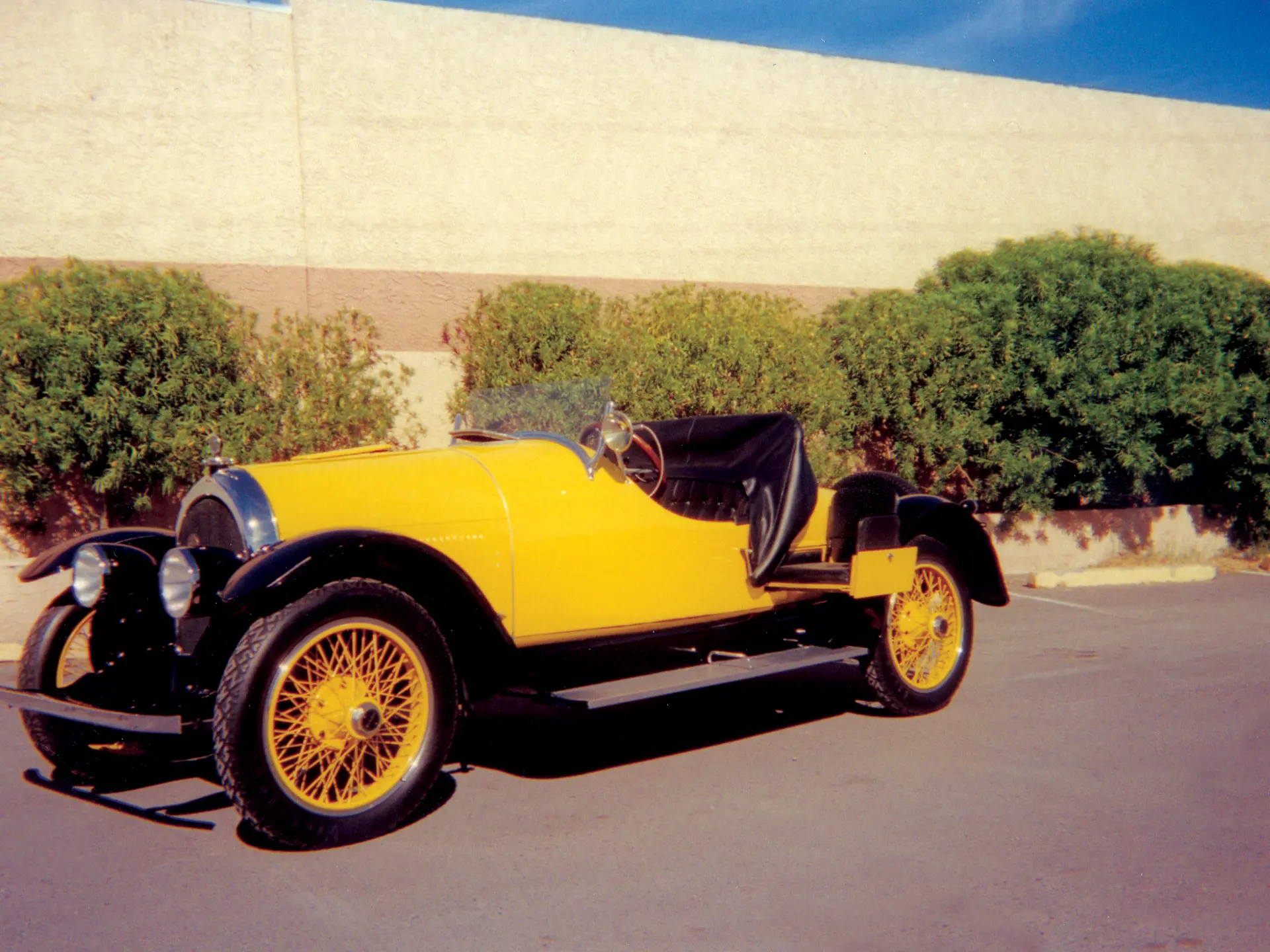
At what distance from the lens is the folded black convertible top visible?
5.18m

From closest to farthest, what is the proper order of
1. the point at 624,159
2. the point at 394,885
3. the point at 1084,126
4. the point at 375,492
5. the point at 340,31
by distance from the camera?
the point at 394,885, the point at 375,492, the point at 340,31, the point at 624,159, the point at 1084,126

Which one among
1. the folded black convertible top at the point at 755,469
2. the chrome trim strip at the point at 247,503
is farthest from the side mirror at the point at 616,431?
the chrome trim strip at the point at 247,503

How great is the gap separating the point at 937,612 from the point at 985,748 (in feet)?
3.19

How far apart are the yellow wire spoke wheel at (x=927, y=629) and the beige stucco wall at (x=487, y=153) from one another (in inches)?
253

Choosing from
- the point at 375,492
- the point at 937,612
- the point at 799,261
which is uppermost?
the point at 799,261

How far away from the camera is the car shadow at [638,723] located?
509 centimetres

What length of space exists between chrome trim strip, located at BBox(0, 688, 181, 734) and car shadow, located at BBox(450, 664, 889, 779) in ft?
5.10

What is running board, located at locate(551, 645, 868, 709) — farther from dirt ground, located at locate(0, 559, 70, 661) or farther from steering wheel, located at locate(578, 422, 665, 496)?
dirt ground, located at locate(0, 559, 70, 661)

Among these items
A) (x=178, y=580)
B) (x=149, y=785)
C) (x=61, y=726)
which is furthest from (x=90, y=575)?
(x=149, y=785)

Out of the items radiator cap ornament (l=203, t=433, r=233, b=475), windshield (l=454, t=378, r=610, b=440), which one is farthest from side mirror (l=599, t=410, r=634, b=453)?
radiator cap ornament (l=203, t=433, r=233, b=475)

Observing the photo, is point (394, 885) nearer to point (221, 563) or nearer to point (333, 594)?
point (333, 594)

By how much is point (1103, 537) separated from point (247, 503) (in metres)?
9.71

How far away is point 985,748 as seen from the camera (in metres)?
5.11

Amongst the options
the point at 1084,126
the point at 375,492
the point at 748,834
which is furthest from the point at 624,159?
the point at 748,834
